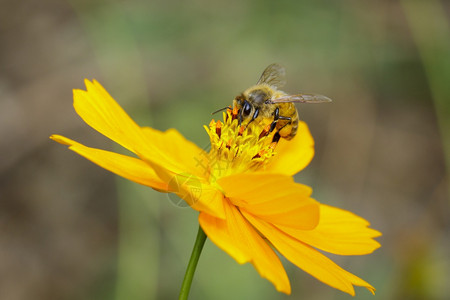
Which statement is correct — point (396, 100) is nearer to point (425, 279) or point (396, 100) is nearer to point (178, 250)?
point (425, 279)

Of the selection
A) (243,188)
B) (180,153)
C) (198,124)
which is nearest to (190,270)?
(243,188)

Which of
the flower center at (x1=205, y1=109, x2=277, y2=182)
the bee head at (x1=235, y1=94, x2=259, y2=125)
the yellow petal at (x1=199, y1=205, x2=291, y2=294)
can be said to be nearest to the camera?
the yellow petal at (x1=199, y1=205, x2=291, y2=294)

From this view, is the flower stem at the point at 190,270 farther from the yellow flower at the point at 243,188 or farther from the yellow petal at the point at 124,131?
the yellow petal at the point at 124,131

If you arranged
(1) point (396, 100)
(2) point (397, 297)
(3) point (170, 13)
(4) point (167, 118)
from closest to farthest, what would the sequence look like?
(2) point (397, 297), (4) point (167, 118), (3) point (170, 13), (1) point (396, 100)

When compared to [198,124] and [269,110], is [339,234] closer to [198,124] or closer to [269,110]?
[269,110]

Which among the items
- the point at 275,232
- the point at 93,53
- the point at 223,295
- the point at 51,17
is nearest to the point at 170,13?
the point at 93,53

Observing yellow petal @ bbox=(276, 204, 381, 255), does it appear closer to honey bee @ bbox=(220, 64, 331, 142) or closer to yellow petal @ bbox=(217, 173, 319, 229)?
yellow petal @ bbox=(217, 173, 319, 229)

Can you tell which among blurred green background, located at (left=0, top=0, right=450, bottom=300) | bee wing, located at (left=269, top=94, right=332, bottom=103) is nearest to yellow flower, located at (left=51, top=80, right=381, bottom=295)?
bee wing, located at (left=269, top=94, right=332, bottom=103)
